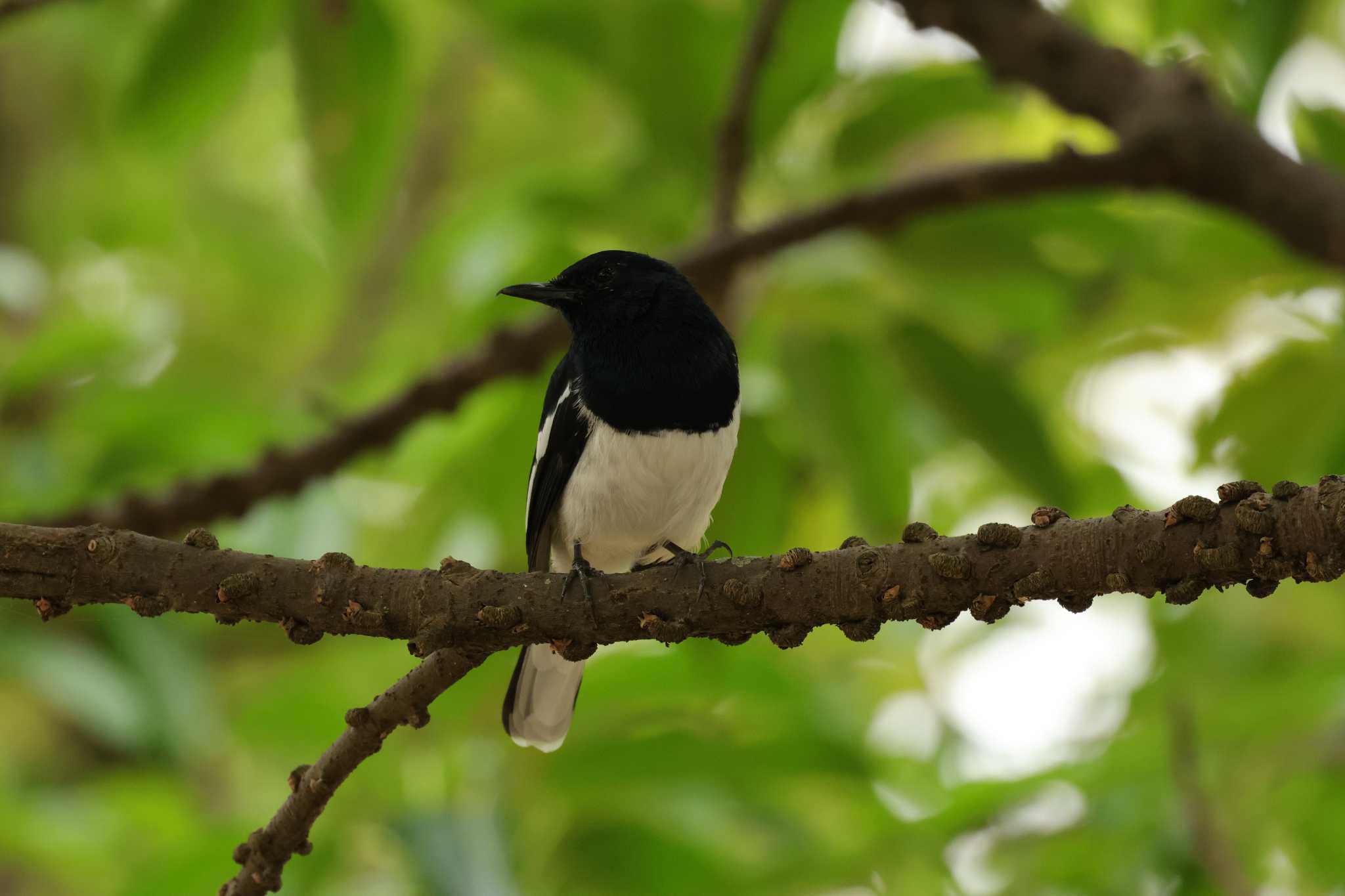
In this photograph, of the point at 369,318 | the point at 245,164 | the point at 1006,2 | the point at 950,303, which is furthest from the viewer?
the point at 245,164

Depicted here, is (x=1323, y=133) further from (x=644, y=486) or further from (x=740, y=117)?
(x=644, y=486)

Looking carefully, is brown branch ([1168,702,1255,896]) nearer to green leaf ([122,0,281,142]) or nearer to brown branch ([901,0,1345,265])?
brown branch ([901,0,1345,265])

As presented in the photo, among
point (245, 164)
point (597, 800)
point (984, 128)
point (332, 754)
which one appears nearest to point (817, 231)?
point (597, 800)

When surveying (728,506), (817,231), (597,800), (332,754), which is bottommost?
(332,754)

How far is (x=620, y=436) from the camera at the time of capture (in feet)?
10.5

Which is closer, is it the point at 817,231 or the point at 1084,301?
the point at 817,231

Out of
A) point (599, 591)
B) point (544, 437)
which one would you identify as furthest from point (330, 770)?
point (544, 437)

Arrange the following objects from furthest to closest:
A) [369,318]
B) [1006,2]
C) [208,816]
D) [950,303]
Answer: [369,318] → [208,816] → [950,303] → [1006,2]

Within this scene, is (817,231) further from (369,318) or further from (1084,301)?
(369,318)

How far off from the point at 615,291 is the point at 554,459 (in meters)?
0.51

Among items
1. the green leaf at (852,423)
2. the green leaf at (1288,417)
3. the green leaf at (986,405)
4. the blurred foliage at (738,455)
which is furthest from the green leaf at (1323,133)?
the green leaf at (852,423)

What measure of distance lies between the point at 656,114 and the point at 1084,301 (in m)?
1.39

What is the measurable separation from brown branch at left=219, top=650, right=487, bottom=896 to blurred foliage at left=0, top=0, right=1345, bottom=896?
856 mm

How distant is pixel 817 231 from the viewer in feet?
11.8
